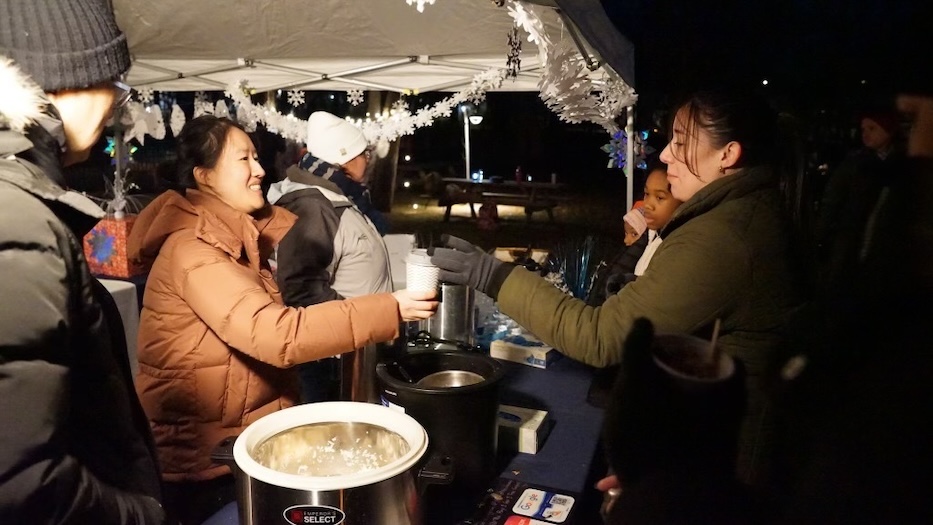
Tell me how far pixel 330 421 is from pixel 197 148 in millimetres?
937

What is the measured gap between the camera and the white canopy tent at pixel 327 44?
3285 millimetres

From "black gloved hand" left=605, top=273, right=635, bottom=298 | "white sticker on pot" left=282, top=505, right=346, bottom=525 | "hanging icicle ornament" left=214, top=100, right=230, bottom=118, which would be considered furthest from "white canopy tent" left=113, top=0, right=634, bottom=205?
"white sticker on pot" left=282, top=505, right=346, bottom=525

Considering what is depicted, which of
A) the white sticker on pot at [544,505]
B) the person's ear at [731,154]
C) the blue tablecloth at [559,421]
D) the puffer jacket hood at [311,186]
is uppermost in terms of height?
the person's ear at [731,154]

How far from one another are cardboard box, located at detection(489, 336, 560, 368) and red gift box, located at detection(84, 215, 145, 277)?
219 cm

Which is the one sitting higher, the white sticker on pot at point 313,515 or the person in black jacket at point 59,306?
the person in black jacket at point 59,306

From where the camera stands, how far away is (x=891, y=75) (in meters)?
0.62

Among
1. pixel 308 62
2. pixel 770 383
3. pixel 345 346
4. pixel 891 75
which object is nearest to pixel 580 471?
pixel 345 346

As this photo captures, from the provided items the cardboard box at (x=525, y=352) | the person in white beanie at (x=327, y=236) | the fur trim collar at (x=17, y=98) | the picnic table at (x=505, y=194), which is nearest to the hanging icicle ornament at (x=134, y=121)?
the person in white beanie at (x=327, y=236)

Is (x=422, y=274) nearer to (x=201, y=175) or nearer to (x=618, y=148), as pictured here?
(x=201, y=175)

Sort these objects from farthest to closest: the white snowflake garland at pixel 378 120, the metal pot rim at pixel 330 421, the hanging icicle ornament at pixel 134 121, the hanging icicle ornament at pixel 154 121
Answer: the hanging icicle ornament at pixel 154 121 → the hanging icicle ornament at pixel 134 121 → the white snowflake garland at pixel 378 120 → the metal pot rim at pixel 330 421

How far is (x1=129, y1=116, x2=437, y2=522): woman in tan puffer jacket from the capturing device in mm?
1461

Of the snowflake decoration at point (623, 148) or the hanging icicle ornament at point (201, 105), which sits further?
the hanging icicle ornament at point (201, 105)

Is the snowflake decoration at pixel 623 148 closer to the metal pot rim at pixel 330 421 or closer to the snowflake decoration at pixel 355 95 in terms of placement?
the snowflake decoration at pixel 355 95

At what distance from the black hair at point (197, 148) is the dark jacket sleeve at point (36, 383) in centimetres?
99
